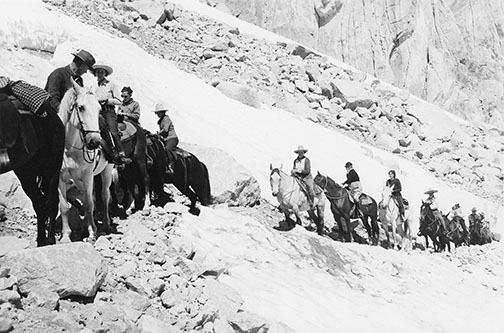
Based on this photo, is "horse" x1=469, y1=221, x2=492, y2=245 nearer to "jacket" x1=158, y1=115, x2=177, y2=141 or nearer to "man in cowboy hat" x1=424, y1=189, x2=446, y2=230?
"man in cowboy hat" x1=424, y1=189, x2=446, y2=230

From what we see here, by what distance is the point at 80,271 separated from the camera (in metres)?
5.00

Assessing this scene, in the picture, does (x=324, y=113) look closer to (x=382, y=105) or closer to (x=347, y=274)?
(x=382, y=105)

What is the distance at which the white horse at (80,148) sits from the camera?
22.2ft

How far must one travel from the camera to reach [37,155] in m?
6.00

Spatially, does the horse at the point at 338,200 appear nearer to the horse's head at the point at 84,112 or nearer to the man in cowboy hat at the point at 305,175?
the man in cowboy hat at the point at 305,175

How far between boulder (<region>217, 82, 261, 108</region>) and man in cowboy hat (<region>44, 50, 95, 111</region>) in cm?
1618

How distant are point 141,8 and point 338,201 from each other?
19.5 m

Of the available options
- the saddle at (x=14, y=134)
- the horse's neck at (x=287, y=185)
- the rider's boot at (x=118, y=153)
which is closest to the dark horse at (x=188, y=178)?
the horse's neck at (x=287, y=185)

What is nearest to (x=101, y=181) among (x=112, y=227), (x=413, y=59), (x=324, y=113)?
(x=112, y=227)

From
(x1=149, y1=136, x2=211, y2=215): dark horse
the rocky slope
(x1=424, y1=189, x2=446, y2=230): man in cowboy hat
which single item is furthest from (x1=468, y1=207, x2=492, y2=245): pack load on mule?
(x1=149, y1=136, x2=211, y2=215): dark horse

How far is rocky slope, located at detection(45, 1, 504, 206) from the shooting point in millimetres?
26875

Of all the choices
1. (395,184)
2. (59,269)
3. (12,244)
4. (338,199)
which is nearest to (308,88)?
(395,184)

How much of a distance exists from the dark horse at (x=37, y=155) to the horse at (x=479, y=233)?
19.2 m

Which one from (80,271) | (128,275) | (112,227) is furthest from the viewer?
(112,227)
